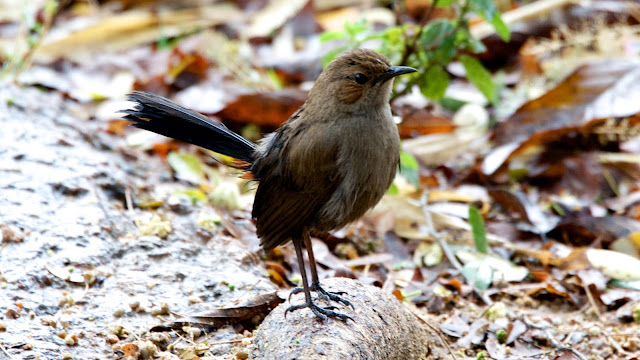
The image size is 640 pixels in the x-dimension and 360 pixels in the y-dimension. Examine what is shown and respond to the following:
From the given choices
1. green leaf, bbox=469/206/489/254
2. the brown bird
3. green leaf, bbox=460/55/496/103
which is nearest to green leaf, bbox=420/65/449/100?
green leaf, bbox=460/55/496/103

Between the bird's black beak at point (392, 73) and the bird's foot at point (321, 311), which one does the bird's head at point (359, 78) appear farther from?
the bird's foot at point (321, 311)

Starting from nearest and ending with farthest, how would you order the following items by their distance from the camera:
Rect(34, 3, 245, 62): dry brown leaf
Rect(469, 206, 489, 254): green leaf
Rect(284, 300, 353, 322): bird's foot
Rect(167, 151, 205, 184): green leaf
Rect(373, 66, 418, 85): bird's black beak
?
Rect(284, 300, 353, 322): bird's foot
Rect(373, 66, 418, 85): bird's black beak
Rect(469, 206, 489, 254): green leaf
Rect(167, 151, 205, 184): green leaf
Rect(34, 3, 245, 62): dry brown leaf

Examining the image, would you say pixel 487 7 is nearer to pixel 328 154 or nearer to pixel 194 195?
pixel 328 154

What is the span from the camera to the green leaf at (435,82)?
16.0 feet

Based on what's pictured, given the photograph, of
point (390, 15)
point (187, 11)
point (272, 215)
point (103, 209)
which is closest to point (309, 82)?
point (390, 15)

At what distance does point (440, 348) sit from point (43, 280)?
2.06 meters

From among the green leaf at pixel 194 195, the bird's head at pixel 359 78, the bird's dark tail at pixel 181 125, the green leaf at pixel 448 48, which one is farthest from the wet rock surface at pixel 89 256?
the green leaf at pixel 448 48

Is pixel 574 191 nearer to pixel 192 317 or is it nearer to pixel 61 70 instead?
pixel 192 317

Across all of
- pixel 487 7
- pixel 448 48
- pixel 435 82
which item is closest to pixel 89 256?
pixel 435 82

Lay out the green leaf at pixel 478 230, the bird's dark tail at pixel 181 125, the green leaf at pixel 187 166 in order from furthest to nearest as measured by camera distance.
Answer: the green leaf at pixel 187 166 → the green leaf at pixel 478 230 → the bird's dark tail at pixel 181 125

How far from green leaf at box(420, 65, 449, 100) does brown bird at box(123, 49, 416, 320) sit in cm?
118

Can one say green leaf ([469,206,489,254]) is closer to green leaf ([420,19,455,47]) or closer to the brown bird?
green leaf ([420,19,455,47])

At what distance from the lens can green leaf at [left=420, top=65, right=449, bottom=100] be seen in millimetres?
4867

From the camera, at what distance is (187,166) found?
5.48 meters
